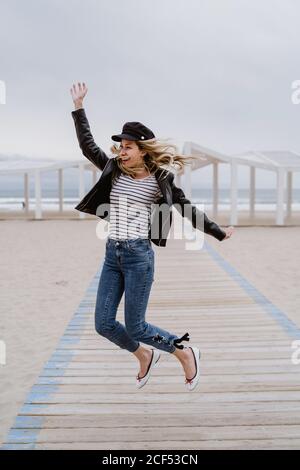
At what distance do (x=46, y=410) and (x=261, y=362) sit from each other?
73.4 inches

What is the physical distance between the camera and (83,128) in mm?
3547

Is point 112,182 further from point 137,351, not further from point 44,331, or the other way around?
point 44,331

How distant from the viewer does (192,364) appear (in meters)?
3.80

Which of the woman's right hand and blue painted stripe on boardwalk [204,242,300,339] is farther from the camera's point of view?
blue painted stripe on boardwalk [204,242,300,339]

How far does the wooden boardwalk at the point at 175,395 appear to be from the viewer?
315 centimetres

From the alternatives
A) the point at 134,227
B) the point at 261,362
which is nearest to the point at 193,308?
the point at 261,362

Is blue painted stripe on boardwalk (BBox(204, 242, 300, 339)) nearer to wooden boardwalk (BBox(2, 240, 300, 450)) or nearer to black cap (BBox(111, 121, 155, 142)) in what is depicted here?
wooden boardwalk (BBox(2, 240, 300, 450))

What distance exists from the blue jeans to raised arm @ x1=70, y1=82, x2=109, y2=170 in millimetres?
560

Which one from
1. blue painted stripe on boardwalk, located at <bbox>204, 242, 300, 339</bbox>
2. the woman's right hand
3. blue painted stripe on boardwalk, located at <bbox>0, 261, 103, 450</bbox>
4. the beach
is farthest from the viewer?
blue painted stripe on boardwalk, located at <bbox>204, 242, 300, 339</bbox>

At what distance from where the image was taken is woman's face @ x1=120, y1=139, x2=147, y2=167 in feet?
11.2

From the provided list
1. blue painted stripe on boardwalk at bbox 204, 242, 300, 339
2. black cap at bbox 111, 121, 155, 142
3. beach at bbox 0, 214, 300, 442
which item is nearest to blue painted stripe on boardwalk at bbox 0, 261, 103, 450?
beach at bbox 0, 214, 300, 442

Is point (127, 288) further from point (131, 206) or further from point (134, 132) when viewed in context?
point (134, 132)

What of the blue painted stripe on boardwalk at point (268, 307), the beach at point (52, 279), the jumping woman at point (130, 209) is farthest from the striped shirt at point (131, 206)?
the blue painted stripe on boardwalk at point (268, 307)

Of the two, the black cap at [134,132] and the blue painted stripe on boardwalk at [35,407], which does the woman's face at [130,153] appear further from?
the blue painted stripe on boardwalk at [35,407]
